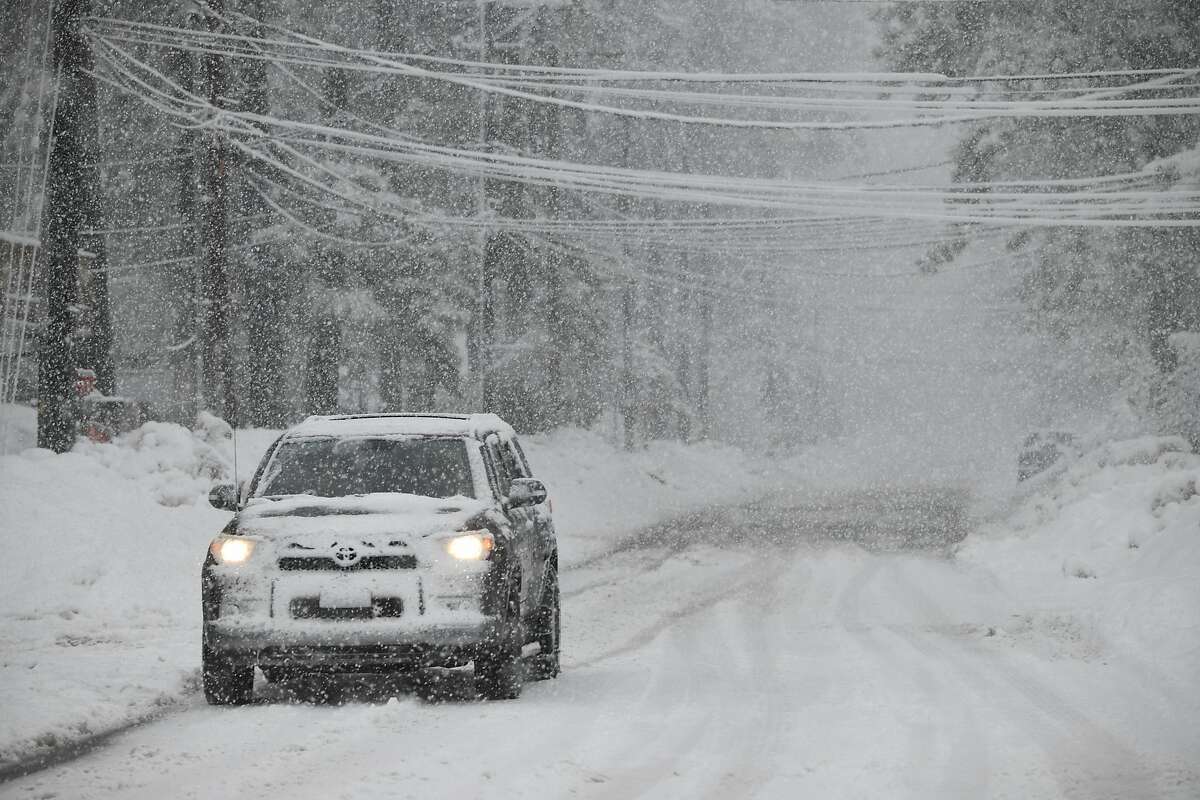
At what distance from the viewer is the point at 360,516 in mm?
9297

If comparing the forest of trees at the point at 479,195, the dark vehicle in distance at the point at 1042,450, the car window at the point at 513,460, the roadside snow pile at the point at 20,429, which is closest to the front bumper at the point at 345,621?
the car window at the point at 513,460

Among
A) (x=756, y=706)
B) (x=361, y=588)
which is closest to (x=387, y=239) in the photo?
(x=361, y=588)

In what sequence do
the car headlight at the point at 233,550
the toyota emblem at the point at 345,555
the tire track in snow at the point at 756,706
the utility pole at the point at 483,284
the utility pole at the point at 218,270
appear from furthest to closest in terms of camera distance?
the utility pole at the point at 483,284
the utility pole at the point at 218,270
the car headlight at the point at 233,550
the toyota emblem at the point at 345,555
the tire track in snow at the point at 756,706

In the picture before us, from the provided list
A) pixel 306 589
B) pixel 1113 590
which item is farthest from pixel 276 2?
pixel 306 589

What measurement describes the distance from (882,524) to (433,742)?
2303 centimetres

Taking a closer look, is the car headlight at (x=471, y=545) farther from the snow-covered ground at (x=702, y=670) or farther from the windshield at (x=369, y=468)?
the snow-covered ground at (x=702, y=670)

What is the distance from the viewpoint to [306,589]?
905cm

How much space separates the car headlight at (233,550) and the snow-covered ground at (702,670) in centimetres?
94

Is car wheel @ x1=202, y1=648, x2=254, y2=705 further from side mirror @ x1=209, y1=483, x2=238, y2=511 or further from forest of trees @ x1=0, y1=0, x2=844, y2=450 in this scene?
forest of trees @ x1=0, y1=0, x2=844, y2=450

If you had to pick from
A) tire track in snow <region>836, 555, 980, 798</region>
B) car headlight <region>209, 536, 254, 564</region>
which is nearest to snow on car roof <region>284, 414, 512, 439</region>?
car headlight <region>209, 536, 254, 564</region>

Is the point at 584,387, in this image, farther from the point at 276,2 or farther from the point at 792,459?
the point at 792,459

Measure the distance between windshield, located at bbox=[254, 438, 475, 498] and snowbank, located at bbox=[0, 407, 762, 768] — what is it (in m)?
1.60

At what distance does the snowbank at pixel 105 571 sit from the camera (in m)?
9.13

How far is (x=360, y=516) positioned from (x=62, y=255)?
12759mm
